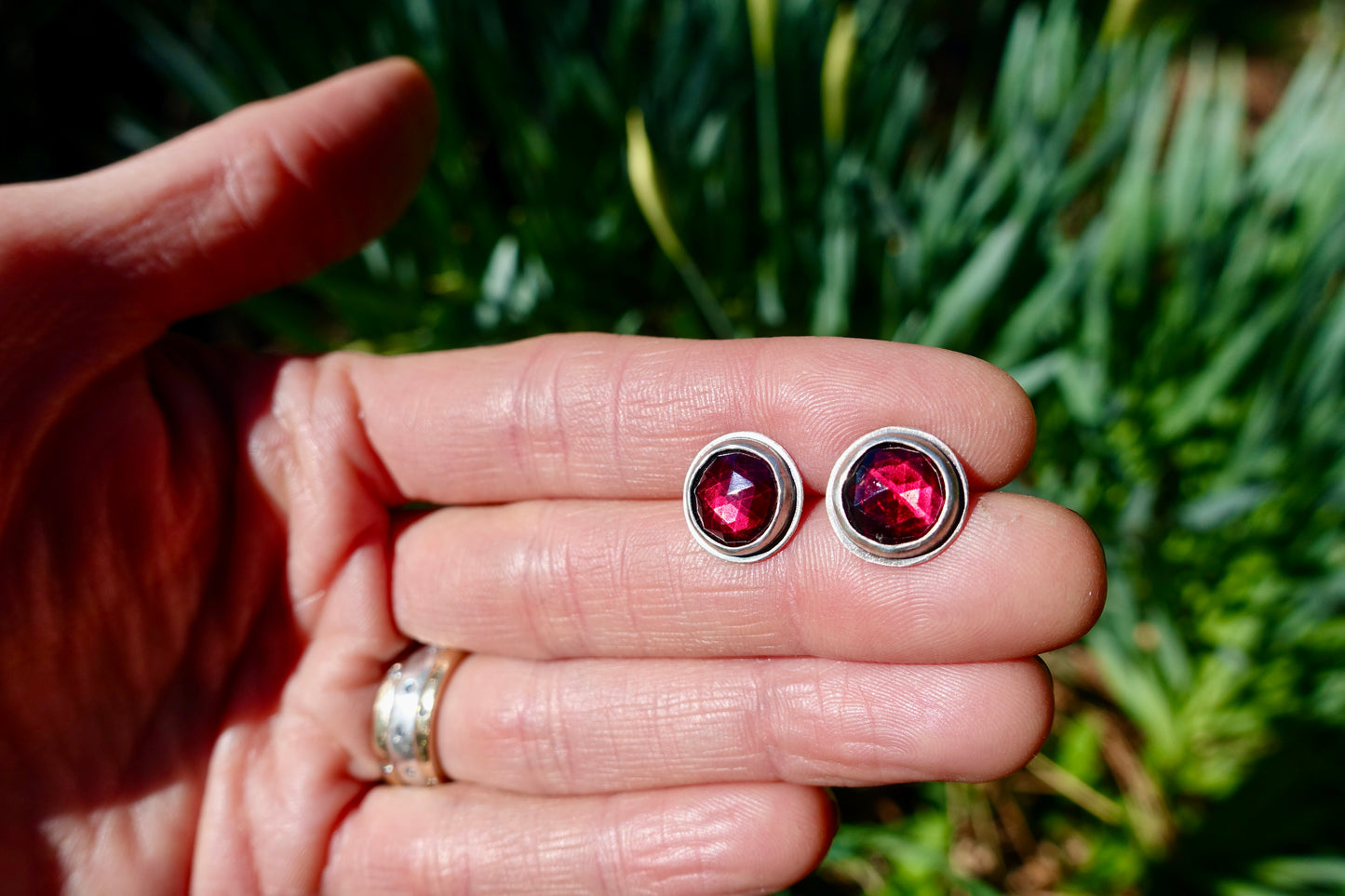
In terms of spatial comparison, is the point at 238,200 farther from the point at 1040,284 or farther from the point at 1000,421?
the point at 1040,284

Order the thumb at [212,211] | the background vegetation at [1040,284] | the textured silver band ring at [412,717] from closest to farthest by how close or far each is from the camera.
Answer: the thumb at [212,211] → the textured silver band ring at [412,717] → the background vegetation at [1040,284]

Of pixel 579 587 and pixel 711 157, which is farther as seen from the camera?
pixel 711 157

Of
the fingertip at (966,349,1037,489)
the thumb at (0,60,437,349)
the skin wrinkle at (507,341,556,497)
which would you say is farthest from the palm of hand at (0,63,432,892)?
the fingertip at (966,349,1037,489)

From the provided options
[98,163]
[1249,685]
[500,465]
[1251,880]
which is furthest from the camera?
[98,163]

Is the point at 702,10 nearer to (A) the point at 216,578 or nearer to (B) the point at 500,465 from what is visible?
(B) the point at 500,465

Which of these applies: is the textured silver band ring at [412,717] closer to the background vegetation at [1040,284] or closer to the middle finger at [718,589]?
the middle finger at [718,589]

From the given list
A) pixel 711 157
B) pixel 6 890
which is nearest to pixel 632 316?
pixel 711 157

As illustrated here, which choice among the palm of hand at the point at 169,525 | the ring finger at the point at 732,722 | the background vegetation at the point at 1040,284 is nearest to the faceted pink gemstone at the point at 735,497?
the ring finger at the point at 732,722

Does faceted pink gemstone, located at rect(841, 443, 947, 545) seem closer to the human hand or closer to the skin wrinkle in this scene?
the human hand
